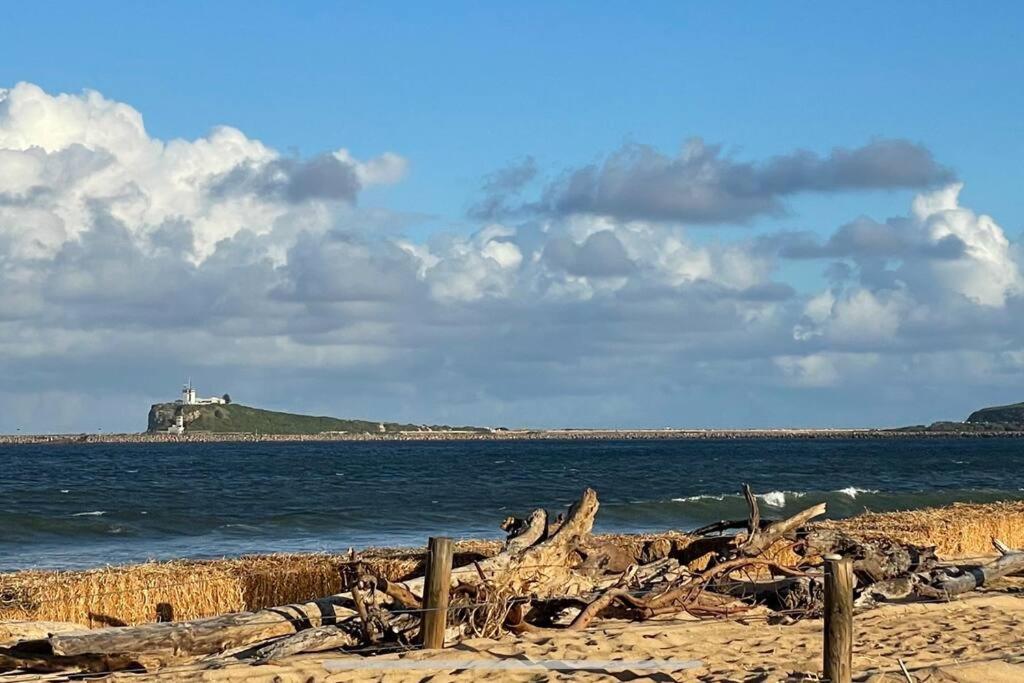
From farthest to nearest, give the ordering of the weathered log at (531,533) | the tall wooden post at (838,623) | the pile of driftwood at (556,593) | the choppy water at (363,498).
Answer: the choppy water at (363,498) < the weathered log at (531,533) < the pile of driftwood at (556,593) < the tall wooden post at (838,623)

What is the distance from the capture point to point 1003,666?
34.6ft

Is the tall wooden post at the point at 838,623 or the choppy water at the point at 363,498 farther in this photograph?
the choppy water at the point at 363,498

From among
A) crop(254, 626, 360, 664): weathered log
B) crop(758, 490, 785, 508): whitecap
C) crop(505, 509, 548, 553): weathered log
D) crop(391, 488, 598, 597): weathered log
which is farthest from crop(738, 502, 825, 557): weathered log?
crop(758, 490, 785, 508): whitecap

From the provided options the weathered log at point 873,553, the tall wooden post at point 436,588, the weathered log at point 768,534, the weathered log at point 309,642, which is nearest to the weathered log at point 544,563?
the weathered log at point 309,642

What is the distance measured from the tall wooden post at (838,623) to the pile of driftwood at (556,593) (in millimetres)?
3713

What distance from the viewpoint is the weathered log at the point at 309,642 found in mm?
11391

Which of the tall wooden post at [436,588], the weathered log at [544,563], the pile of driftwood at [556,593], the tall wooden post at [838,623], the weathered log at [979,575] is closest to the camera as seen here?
the tall wooden post at [838,623]

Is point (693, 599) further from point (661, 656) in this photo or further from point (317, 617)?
point (317, 617)

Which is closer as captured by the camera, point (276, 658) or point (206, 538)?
point (276, 658)

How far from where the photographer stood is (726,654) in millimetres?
11531

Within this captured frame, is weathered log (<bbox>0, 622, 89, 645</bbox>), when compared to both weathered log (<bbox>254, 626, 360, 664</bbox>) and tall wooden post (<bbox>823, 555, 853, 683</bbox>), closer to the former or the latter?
weathered log (<bbox>254, 626, 360, 664</bbox>)

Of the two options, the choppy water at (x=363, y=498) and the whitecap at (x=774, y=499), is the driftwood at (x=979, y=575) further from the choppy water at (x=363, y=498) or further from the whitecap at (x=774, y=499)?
the whitecap at (x=774, y=499)

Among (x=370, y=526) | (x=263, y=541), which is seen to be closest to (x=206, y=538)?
(x=263, y=541)

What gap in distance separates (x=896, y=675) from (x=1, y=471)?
224ft
